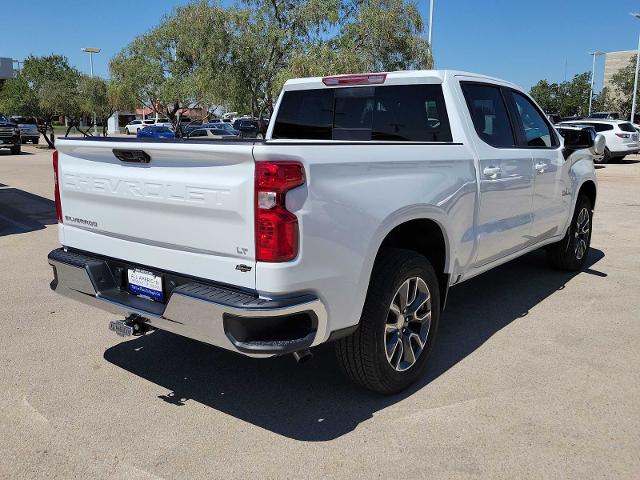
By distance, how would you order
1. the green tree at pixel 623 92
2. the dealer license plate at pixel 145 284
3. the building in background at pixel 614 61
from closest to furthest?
the dealer license plate at pixel 145 284 → the green tree at pixel 623 92 → the building in background at pixel 614 61

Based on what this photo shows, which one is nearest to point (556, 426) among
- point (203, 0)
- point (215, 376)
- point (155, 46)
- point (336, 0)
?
point (215, 376)

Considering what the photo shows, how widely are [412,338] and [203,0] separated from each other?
2417 cm

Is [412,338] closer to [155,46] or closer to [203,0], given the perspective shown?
[203,0]

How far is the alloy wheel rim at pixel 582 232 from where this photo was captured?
6.59 metres

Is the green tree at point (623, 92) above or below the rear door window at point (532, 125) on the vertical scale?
above

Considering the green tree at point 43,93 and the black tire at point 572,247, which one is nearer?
the black tire at point 572,247

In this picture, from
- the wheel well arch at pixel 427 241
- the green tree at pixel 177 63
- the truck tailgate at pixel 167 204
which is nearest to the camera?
the truck tailgate at pixel 167 204

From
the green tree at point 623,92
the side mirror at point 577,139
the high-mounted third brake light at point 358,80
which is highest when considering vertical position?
the green tree at point 623,92

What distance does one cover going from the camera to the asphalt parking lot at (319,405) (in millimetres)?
2990

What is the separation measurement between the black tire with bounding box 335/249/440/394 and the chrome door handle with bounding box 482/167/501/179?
1.00 metres

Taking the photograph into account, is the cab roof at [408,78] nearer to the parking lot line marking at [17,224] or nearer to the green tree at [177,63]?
the parking lot line marking at [17,224]

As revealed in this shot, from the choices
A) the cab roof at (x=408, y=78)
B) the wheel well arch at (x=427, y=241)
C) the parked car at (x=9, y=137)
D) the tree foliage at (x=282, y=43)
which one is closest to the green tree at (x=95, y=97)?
the parked car at (x=9, y=137)

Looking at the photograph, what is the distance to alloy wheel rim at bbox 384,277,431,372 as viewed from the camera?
3.58 metres

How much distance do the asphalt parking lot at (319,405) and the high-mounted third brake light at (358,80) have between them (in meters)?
2.06
